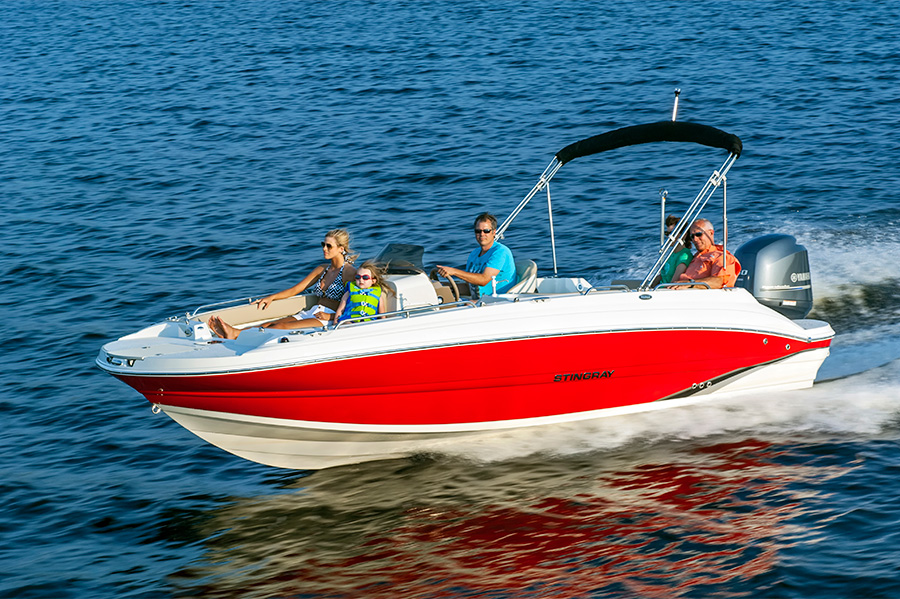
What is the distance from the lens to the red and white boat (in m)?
7.11

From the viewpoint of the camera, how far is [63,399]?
31.1 feet

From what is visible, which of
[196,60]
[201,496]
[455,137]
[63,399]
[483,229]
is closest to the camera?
[201,496]

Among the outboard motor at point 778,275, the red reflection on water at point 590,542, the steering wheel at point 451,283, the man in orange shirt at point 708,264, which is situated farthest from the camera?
the outboard motor at point 778,275

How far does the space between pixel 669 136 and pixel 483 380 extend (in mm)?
2588

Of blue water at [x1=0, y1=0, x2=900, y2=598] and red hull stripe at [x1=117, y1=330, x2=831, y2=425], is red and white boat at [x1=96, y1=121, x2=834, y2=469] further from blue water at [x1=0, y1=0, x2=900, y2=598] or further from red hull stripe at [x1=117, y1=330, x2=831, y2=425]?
blue water at [x1=0, y1=0, x2=900, y2=598]

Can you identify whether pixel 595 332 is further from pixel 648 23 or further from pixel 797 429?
pixel 648 23

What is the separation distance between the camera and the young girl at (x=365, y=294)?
7703mm

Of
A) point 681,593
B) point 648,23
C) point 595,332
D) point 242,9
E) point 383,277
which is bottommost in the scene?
point 681,593

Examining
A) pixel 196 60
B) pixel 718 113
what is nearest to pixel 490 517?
pixel 718 113

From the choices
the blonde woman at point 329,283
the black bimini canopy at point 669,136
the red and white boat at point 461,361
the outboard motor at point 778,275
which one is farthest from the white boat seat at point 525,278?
the outboard motor at point 778,275

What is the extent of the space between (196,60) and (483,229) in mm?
18205

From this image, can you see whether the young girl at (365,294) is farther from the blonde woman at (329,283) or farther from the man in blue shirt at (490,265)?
the man in blue shirt at (490,265)

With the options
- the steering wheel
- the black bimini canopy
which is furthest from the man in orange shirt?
the steering wheel

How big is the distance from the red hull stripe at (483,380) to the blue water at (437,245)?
18.8 inches
